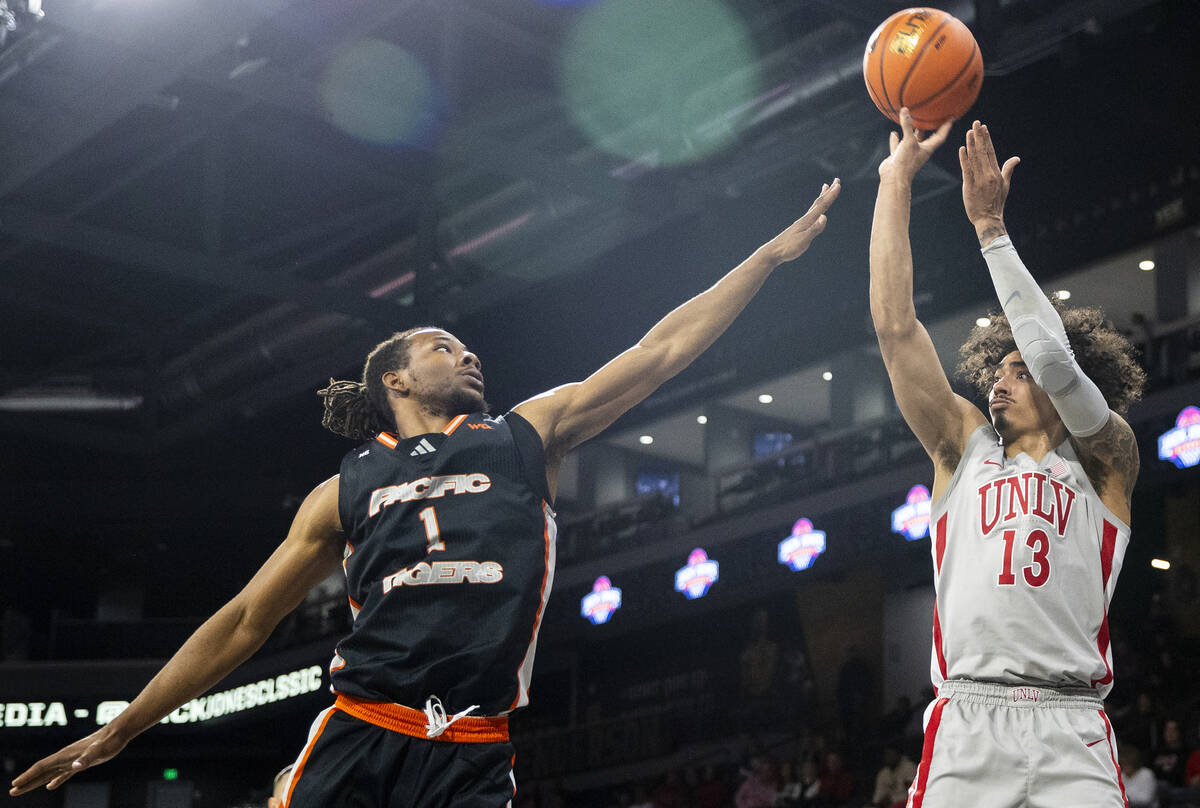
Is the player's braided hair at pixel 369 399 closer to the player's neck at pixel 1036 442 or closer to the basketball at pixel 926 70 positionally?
the player's neck at pixel 1036 442

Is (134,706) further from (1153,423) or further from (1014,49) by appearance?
(1153,423)

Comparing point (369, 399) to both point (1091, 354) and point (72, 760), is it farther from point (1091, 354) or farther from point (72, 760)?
point (1091, 354)

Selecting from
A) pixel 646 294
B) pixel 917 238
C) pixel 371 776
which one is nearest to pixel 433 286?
pixel 646 294

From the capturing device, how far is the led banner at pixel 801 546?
17.6 m

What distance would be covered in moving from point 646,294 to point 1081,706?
40.3 feet

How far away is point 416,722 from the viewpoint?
10.6 feet

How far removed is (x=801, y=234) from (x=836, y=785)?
11.7 metres

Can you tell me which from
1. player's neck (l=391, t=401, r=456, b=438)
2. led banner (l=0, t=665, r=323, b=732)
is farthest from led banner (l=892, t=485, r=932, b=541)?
player's neck (l=391, t=401, r=456, b=438)

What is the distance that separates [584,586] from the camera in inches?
816

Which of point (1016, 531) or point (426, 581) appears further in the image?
point (1016, 531)

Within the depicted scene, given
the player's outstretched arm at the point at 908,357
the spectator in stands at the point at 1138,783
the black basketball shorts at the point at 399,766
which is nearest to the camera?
the black basketball shorts at the point at 399,766

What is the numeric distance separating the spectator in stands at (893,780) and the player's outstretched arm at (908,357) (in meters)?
→ 9.19

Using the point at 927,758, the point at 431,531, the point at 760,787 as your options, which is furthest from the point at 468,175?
the point at 927,758

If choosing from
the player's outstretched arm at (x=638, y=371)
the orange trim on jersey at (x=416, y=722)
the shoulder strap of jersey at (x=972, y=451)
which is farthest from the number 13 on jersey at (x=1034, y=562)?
the orange trim on jersey at (x=416, y=722)
